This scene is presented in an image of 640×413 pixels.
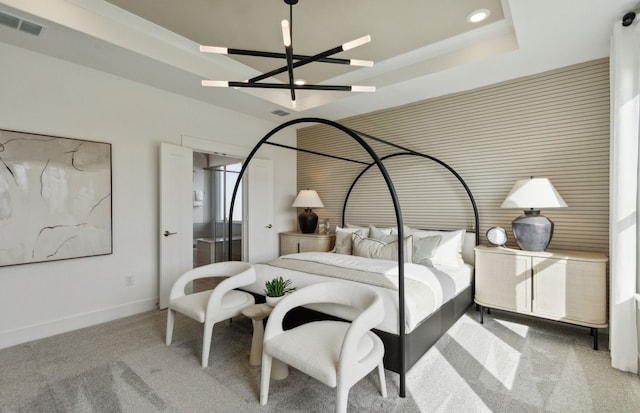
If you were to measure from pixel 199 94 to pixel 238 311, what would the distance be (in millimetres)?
2938

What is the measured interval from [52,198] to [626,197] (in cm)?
508

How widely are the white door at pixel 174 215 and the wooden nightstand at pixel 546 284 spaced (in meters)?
3.63

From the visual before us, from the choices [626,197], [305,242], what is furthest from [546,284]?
[305,242]

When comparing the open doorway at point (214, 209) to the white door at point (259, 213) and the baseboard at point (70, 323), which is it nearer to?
the white door at point (259, 213)

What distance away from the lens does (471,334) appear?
116 inches

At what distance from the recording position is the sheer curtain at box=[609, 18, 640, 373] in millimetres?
2291

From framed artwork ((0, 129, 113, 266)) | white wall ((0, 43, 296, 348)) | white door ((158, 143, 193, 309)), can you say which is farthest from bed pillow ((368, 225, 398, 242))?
framed artwork ((0, 129, 113, 266))

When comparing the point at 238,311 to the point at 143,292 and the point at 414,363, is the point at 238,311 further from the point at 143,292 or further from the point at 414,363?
the point at 143,292

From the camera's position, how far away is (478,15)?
277cm

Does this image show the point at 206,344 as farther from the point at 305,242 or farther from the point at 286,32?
the point at 305,242

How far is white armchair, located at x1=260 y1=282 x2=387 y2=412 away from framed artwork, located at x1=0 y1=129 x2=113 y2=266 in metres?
2.56

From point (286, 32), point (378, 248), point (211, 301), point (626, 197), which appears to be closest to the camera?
point (286, 32)

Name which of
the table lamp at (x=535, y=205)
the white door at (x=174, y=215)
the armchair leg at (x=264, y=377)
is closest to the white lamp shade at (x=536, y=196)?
the table lamp at (x=535, y=205)

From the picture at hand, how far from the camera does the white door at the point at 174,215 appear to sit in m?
3.79
